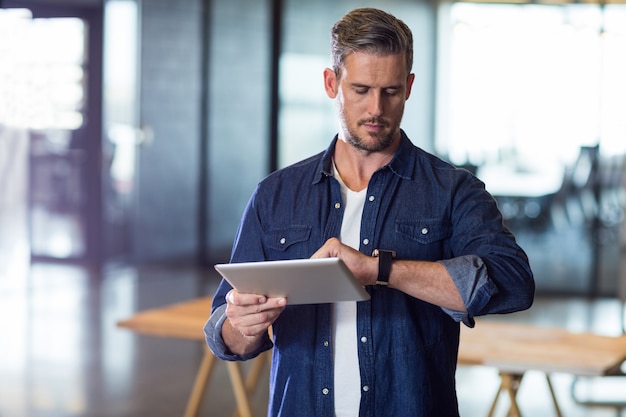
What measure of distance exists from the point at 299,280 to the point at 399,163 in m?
0.39

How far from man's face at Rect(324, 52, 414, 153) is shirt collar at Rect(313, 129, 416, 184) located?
0.17ft

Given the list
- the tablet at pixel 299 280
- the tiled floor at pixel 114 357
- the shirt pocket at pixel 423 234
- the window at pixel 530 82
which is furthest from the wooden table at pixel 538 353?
the window at pixel 530 82

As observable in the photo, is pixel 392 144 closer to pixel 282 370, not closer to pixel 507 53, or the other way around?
pixel 282 370

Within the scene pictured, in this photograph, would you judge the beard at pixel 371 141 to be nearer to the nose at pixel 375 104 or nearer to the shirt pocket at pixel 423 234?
the nose at pixel 375 104

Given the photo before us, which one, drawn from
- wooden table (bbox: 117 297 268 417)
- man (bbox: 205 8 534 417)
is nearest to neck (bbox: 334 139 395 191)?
man (bbox: 205 8 534 417)

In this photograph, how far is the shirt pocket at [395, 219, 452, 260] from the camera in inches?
75.5

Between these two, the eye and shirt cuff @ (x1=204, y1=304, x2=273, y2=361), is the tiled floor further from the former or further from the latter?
the eye

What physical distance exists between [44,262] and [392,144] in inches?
327

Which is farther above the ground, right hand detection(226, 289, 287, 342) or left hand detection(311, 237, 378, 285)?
left hand detection(311, 237, 378, 285)

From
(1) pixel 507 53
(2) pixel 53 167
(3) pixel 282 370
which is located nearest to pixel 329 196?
(3) pixel 282 370

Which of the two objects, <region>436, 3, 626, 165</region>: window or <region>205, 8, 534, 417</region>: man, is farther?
<region>436, 3, 626, 165</region>: window

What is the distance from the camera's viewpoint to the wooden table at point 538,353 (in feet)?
10.5

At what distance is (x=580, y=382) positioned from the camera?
5.79 metres

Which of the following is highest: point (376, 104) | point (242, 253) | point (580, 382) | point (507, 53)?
point (507, 53)
